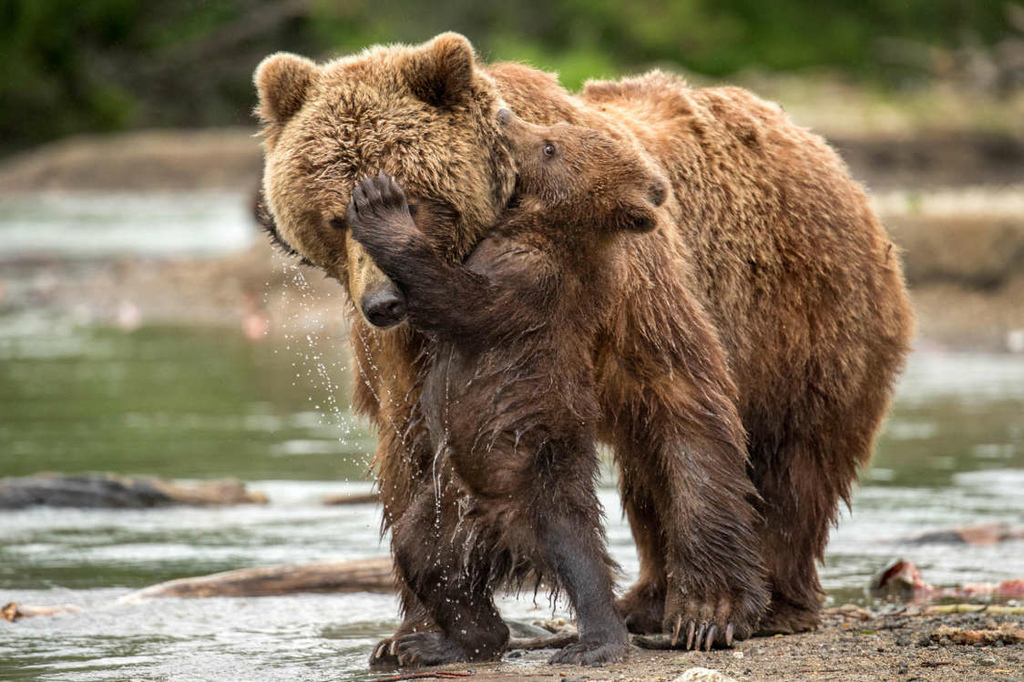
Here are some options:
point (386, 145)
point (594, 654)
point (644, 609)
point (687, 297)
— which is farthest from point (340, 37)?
point (594, 654)

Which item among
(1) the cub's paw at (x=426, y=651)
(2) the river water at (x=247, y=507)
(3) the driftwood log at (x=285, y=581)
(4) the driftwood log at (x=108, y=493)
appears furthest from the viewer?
(4) the driftwood log at (x=108, y=493)

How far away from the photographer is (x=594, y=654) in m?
4.94

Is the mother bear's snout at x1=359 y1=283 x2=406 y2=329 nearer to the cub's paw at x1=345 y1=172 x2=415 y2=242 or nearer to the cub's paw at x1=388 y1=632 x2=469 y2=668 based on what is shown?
the cub's paw at x1=345 y1=172 x2=415 y2=242

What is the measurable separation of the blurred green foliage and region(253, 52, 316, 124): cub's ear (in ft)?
138

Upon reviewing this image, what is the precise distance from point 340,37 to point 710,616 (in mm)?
54535

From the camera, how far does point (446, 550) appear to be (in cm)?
516

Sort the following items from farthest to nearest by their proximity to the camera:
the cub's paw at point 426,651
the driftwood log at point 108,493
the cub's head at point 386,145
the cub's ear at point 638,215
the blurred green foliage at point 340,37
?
the blurred green foliage at point 340,37 < the driftwood log at point 108,493 < the cub's paw at point 426,651 < the cub's ear at point 638,215 < the cub's head at point 386,145

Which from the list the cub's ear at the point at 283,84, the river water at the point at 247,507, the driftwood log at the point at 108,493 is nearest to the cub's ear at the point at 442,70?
the cub's ear at the point at 283,84

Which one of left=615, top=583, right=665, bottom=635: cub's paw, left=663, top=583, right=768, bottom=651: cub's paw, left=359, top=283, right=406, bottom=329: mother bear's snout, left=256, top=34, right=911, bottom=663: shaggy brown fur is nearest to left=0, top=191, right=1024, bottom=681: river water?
left=615, top=583, right=665, bottom=635: cub's paw

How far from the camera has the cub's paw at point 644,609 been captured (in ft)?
19.5

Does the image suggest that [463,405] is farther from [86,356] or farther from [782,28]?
[782,28]

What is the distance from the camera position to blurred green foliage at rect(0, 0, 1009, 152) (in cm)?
4956

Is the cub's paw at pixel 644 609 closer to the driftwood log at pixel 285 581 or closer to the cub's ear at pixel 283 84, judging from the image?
the driftwood log at pixel 285 581

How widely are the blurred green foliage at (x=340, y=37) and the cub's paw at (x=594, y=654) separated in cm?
4248
